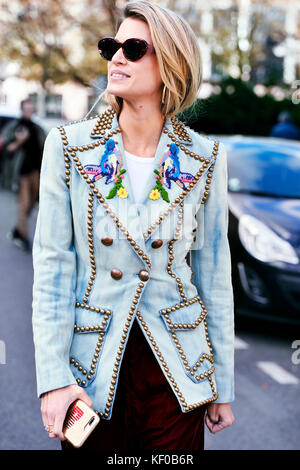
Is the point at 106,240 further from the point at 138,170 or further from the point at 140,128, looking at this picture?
the point at 140,128

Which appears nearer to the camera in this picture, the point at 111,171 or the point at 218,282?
the point at 111,171

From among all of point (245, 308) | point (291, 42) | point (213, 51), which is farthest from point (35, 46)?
point (245, 308)

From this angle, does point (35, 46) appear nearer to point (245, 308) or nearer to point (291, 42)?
point (291, 42)

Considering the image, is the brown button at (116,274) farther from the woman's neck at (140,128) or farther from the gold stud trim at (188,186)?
the woman's neck at (140,128)

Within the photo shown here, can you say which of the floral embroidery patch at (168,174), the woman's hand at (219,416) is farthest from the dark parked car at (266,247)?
the floral embroidery patch at (168,174)

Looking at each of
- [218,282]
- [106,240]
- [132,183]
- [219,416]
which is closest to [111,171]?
[132,183]

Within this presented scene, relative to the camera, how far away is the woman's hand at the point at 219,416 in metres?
2.22

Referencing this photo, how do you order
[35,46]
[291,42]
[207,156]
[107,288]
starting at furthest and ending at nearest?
[291,42] < [35,46] < [207,156] < [107,288]

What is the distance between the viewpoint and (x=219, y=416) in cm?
223

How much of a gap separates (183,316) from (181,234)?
244 millimetres

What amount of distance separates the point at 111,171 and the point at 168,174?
6.9 inches

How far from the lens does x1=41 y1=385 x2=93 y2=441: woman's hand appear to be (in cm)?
190

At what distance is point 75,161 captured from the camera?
6.73ft
